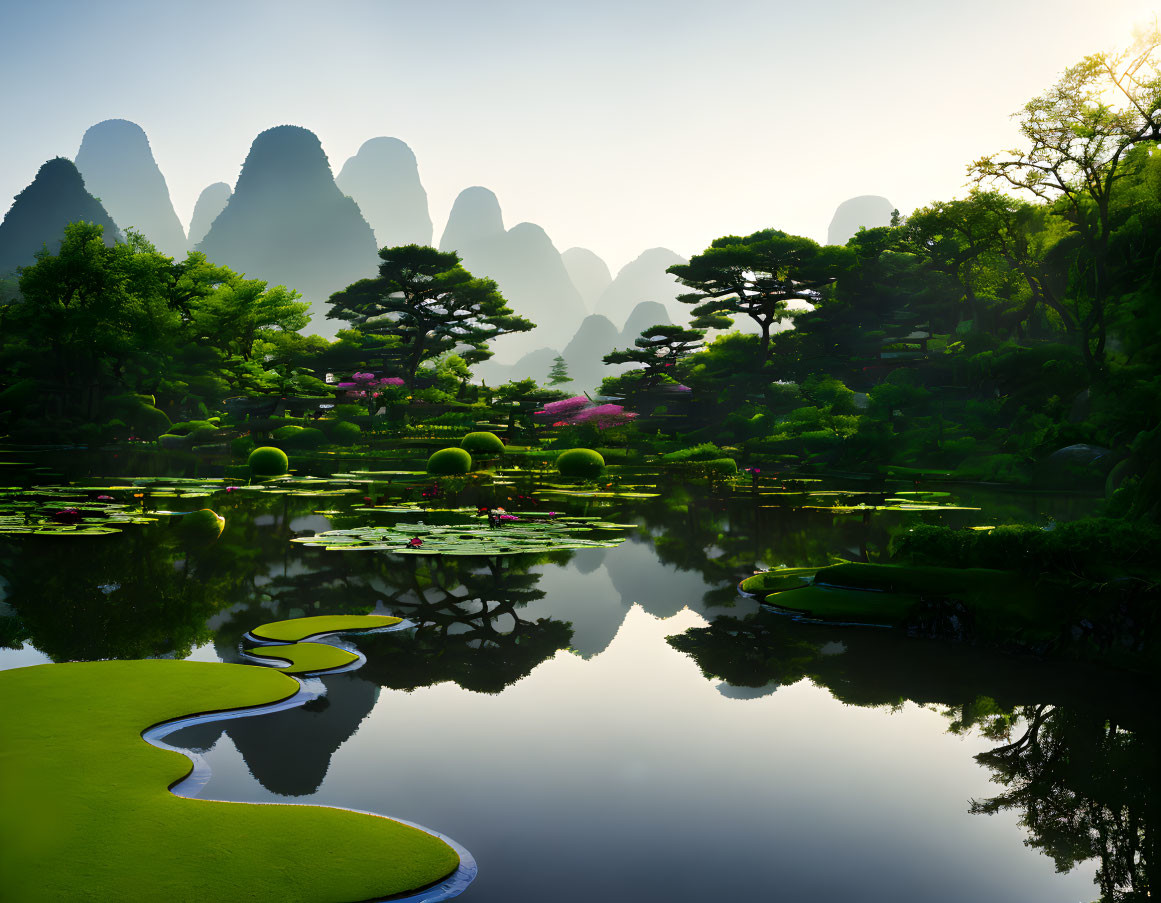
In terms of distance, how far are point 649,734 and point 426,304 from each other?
43.7 m

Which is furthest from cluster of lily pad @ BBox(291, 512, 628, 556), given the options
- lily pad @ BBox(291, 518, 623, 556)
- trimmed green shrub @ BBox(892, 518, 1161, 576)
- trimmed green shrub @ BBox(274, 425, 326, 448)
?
trimmed green shrub @ BBox(274, 425, 326, 448)

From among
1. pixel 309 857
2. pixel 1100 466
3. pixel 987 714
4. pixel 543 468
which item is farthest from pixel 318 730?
pixel 543 468

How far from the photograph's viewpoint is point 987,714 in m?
5.54

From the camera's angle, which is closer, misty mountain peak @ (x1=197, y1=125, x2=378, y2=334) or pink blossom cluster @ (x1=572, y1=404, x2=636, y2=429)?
pink blossom cluster @ (x1=572, y1=404, x2=636, y2=429)

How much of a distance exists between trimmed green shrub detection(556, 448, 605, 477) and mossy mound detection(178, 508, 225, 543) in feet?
46.7

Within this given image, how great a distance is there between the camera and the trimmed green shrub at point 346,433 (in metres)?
38.0

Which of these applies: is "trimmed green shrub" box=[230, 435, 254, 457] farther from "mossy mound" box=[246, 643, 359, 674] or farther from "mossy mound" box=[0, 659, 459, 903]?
"mossy mound" box=[0, 659, 459, 903]

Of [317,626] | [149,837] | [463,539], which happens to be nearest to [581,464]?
[463,539]

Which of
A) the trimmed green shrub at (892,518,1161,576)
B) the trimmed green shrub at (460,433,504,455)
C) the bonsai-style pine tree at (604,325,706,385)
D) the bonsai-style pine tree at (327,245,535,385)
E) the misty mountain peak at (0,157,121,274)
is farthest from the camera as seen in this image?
the misty mountain peak at (0,157,121,274)

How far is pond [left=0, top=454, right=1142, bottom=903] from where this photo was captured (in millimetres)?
3586

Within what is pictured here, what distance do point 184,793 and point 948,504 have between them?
58.1 ft

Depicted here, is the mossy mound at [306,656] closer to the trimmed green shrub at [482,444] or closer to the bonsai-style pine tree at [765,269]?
the trimmed green shrub at [482,444]

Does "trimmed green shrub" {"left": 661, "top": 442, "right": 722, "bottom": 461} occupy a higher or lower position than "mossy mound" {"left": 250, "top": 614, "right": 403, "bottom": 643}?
higher

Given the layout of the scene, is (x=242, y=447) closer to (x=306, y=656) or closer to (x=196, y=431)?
(x=196, y=431)
